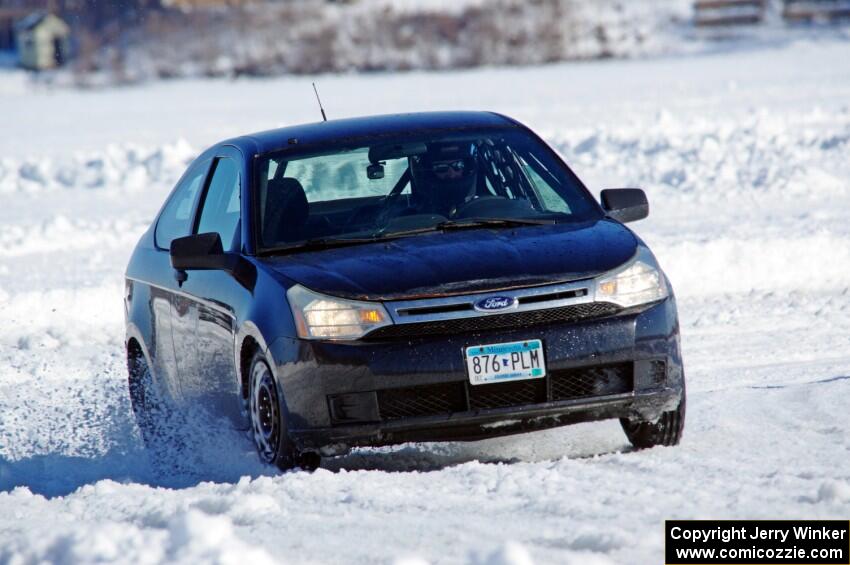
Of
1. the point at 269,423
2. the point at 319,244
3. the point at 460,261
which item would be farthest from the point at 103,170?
the point at 460,261

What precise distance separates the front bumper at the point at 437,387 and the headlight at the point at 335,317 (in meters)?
0.04

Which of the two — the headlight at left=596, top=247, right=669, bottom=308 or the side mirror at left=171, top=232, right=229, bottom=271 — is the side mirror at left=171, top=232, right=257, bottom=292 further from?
the headlight at left=596, top=247, right=669, bottom=308

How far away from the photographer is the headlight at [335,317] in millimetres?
5543

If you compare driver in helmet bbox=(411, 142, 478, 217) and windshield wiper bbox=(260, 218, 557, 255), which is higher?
driver in helmet bbox=(411, 142, 478, 217)

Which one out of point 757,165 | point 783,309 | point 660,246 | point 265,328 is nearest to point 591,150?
point 757,165

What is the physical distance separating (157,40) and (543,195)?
132 feet

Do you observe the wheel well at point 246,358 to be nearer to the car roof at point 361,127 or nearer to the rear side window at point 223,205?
the rear side window at point 223,205

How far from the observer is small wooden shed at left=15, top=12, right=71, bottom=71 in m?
47.2

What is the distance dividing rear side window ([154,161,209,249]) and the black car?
29 centimetres

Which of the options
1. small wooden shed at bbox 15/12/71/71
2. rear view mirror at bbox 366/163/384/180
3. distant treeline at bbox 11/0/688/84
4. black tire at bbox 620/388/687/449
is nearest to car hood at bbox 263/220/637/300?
rear view mirror at bbox 366/163/384/180

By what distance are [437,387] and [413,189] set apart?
4.29 ft

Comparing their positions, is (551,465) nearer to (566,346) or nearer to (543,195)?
(566,346)

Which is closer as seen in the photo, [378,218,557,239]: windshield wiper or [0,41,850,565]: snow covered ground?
[0,41,850,565]: snow covered ground

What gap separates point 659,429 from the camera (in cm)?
607
